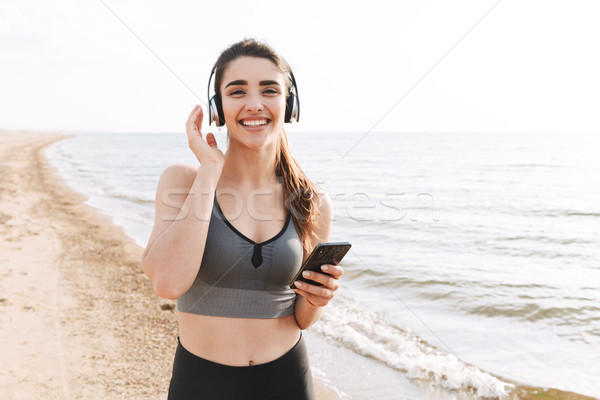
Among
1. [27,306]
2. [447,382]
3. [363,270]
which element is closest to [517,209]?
[363,270]

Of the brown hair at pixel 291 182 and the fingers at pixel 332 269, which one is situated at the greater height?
the brown hair at pixel 291 182

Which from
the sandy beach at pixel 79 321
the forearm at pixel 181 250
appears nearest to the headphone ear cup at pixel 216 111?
the forearm at pixel 181 250

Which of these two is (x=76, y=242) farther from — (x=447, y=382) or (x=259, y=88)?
(x=259, y=88)

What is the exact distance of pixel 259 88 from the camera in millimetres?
2035

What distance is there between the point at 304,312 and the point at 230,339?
0.36 metres

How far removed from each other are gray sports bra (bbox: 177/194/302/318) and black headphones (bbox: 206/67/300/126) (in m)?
0.51

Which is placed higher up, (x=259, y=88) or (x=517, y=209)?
(x=259, y=88)

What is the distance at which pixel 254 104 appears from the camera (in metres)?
1.95

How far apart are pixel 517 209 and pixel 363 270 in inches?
387

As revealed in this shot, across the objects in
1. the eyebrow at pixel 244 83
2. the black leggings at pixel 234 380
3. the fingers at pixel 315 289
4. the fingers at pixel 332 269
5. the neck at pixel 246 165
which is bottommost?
the black leggings at pixel 234 380

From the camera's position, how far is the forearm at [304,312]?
1.93m

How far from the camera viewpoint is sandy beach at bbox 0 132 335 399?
3.92 m

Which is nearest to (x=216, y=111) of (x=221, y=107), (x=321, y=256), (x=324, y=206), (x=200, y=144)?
(x=221, y=107)

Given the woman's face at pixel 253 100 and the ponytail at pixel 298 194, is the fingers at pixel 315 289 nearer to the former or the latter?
the ponytail at pixel 298 194
